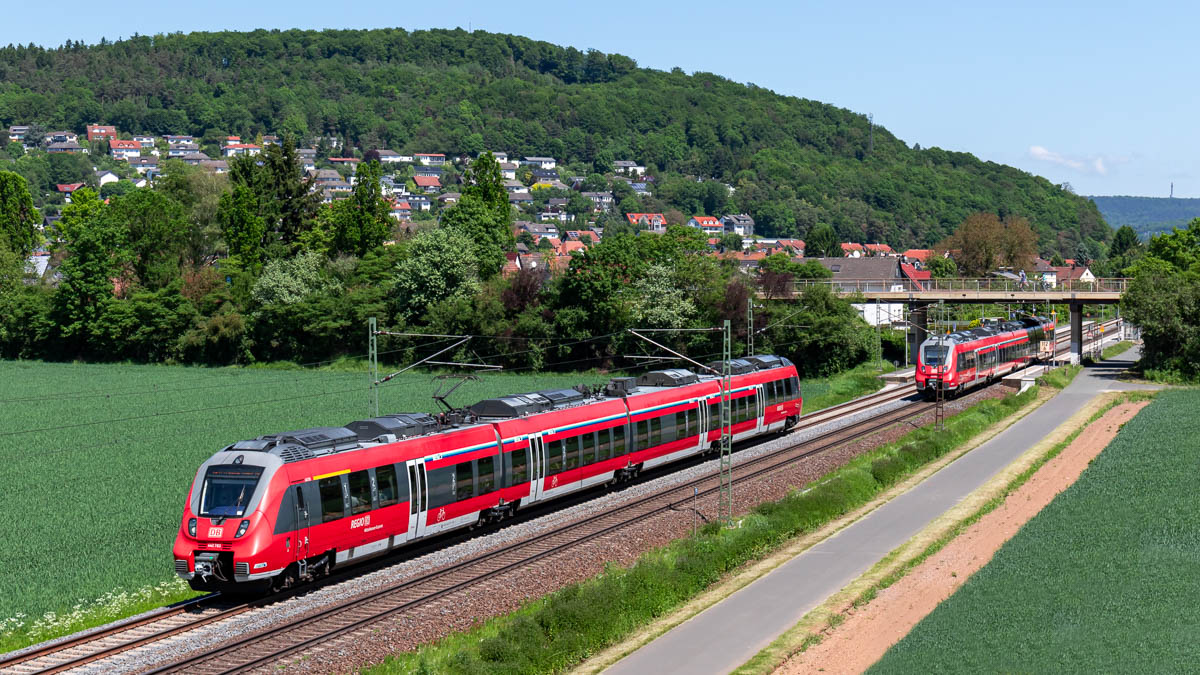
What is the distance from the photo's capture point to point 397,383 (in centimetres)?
8600

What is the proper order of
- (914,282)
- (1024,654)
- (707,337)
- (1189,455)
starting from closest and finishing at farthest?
1. (1024,654)
2. (1189,455)
3. (707,337)
4. (914,282)

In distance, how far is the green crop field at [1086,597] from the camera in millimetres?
22703

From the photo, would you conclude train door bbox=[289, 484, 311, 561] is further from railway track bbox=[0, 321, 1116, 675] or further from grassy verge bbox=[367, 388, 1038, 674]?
grassy verge bbox=[367, 388, 1038, 674]

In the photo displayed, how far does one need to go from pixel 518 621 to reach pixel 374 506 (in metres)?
6.71

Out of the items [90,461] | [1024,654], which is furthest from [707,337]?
[1024,654]

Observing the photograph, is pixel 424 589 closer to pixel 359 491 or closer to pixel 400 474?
pixel 359 491

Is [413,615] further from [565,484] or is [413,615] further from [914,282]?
[914,282]

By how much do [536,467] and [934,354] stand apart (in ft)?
123

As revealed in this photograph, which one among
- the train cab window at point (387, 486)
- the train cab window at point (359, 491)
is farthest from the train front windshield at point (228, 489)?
the train cab window at point (387, 486)

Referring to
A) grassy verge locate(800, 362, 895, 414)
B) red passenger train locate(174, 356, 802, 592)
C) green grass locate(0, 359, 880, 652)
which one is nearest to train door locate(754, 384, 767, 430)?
red passenger train locate(174, 356, 802, 592)

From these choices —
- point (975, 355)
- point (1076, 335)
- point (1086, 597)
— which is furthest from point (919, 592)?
point (1076, 335)

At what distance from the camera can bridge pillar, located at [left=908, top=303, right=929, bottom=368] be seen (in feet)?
286

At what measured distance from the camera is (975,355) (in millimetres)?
72000

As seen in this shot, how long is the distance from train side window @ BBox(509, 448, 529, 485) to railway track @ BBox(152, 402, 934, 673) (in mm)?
2019
